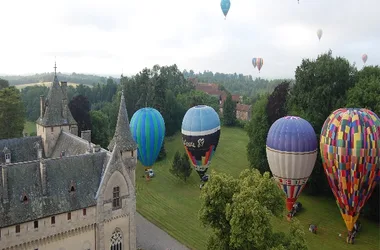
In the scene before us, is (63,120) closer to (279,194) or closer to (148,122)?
(148,122)

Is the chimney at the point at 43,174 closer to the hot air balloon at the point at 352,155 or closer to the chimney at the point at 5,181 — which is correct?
the chimney at the point at 5,181

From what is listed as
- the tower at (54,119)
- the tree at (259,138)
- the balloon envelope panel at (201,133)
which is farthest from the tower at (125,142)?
the tree at (259,138)

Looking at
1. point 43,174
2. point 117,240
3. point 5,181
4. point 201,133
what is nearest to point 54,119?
point 43,174

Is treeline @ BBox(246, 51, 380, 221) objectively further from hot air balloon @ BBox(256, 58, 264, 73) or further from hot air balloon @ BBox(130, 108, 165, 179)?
hot air balloon @ BBox(256, 58, 264, 73)

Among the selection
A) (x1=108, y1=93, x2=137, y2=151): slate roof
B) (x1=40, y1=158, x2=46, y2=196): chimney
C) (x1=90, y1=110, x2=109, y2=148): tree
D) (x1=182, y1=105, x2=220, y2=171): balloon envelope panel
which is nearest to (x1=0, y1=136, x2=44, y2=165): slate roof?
(x1=108, y1=93, x2=137, y2=151): slate roof

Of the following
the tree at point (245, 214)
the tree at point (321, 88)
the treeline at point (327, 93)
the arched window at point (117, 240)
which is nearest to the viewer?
the tree at point (245, 214)

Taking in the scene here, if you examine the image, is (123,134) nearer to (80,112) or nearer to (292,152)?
(292,152)
